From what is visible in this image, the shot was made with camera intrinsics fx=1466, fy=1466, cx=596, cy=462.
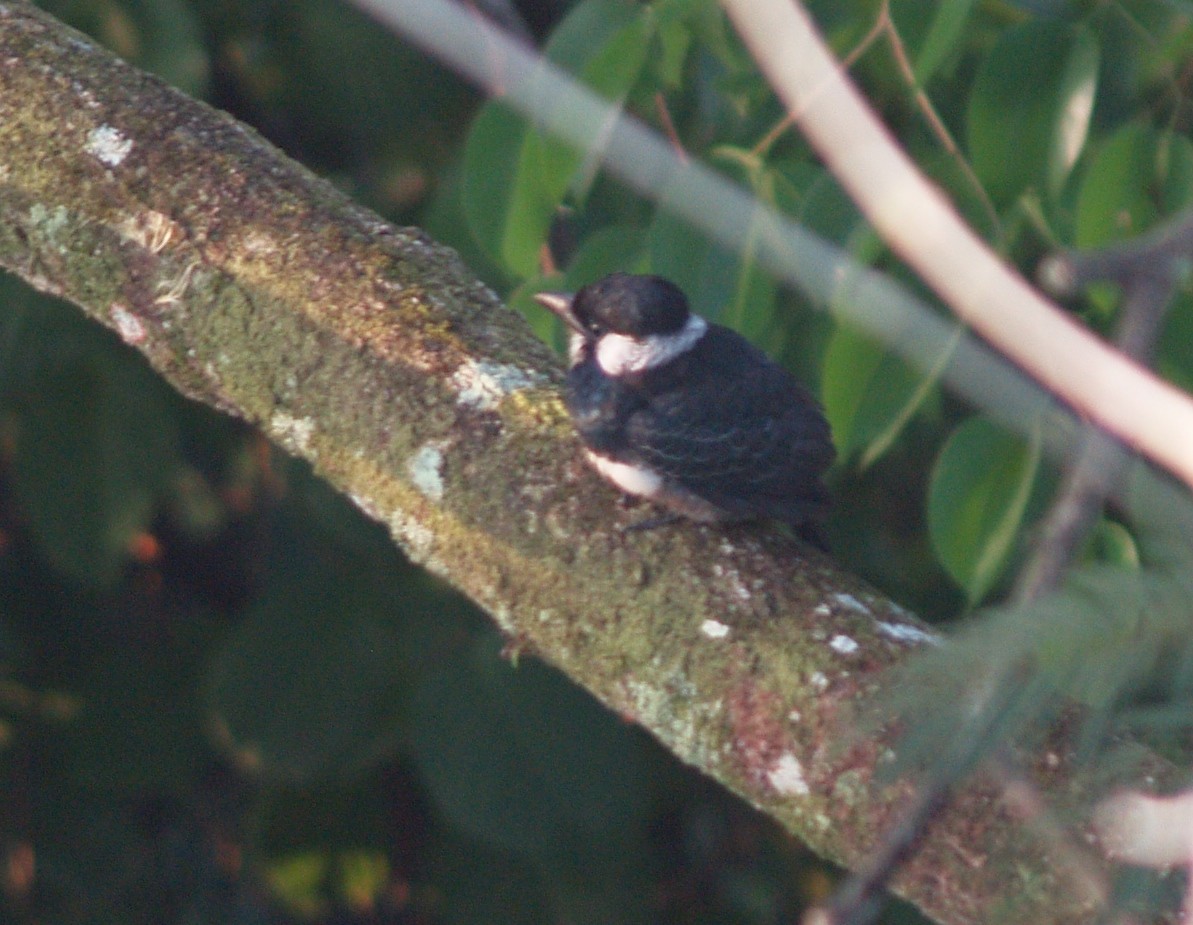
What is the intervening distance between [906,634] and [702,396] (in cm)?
96

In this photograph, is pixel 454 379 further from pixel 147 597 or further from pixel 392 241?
pixel 147 597

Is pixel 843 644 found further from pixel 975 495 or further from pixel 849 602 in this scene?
pixel 975 495

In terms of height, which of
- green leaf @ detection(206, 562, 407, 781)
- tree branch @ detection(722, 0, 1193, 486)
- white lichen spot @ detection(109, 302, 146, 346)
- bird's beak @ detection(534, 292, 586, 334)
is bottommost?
green leaf @ detection(206, 562, 407, 781)

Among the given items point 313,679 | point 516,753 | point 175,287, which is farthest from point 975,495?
point 313,679

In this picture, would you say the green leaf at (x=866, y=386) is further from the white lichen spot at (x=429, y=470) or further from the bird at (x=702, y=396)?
the white lichen spot at (x=429, y=470)

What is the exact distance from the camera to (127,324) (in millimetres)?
2381

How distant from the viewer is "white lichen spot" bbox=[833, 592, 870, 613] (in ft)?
6.53

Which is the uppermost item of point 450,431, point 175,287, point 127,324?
point 450,431

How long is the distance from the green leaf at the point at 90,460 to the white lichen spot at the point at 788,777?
2530 millimetres

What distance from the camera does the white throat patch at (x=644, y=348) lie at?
276 centimetres

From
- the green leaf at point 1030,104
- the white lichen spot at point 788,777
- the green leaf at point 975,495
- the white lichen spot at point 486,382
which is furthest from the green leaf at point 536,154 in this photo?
the white lichen spot at point 788,777

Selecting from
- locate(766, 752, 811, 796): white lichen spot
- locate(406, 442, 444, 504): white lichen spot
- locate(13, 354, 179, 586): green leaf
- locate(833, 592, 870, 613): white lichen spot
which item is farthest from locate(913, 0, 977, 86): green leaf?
locate(13, 354, 179, 586): green leaf

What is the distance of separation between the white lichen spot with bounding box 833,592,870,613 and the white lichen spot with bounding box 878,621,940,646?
0.04 m

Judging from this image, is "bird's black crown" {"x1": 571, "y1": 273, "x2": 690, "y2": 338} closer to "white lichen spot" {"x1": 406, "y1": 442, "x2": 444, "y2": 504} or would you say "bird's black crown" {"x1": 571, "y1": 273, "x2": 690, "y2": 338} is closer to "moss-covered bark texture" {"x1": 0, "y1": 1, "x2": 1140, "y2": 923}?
"moss-covered bark texture" {"x1": 0, "y1": 1, "x2": 1140, "y2": 923}
